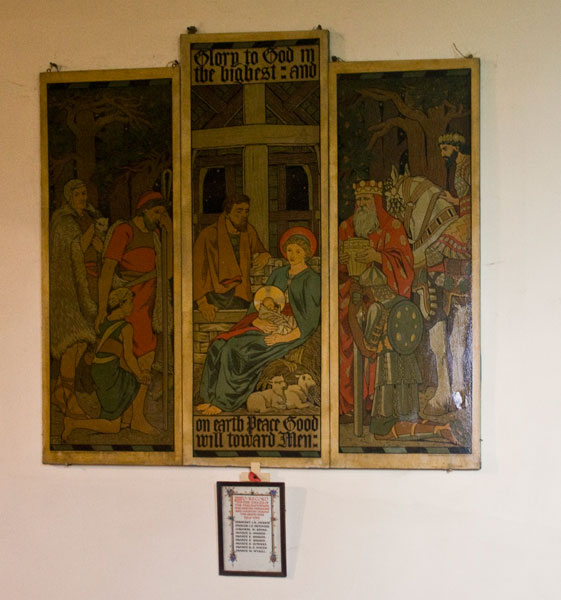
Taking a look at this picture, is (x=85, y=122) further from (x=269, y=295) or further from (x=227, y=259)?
(x=269, y=295)

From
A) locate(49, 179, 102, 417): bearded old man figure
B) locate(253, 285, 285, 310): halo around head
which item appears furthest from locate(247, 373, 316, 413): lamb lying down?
locate(49, 179, 102, 417): bearded old man figure

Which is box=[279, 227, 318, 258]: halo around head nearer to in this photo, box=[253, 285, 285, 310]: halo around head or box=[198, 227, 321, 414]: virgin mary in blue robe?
box=[198, 227, 321, 414]: virgin mary in blue robe

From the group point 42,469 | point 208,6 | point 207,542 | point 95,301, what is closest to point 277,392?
point 207,542

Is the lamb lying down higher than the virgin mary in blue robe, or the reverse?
the virgin mary in blue robe

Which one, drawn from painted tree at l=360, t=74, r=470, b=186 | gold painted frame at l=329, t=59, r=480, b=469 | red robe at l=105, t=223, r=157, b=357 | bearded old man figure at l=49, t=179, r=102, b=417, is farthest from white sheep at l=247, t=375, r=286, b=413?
painted tree at l=360, t=74, r=470, b=186

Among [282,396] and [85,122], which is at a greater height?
[85,122]

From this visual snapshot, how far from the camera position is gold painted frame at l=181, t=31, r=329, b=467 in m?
1.86

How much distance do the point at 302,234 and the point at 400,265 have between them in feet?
1.02

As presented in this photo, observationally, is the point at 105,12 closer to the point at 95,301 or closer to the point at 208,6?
the point at 208,6

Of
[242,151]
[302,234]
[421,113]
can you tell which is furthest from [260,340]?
[421,113]

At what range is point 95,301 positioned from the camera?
1911 mm

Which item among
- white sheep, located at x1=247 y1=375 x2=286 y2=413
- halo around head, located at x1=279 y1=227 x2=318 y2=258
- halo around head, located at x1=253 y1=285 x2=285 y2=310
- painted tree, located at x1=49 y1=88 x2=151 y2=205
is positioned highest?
painted tree, located at x1=49 y1=88 x2=151 y2=205

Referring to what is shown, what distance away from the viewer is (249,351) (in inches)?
73.5

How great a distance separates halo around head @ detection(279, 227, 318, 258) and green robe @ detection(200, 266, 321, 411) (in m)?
0.07
